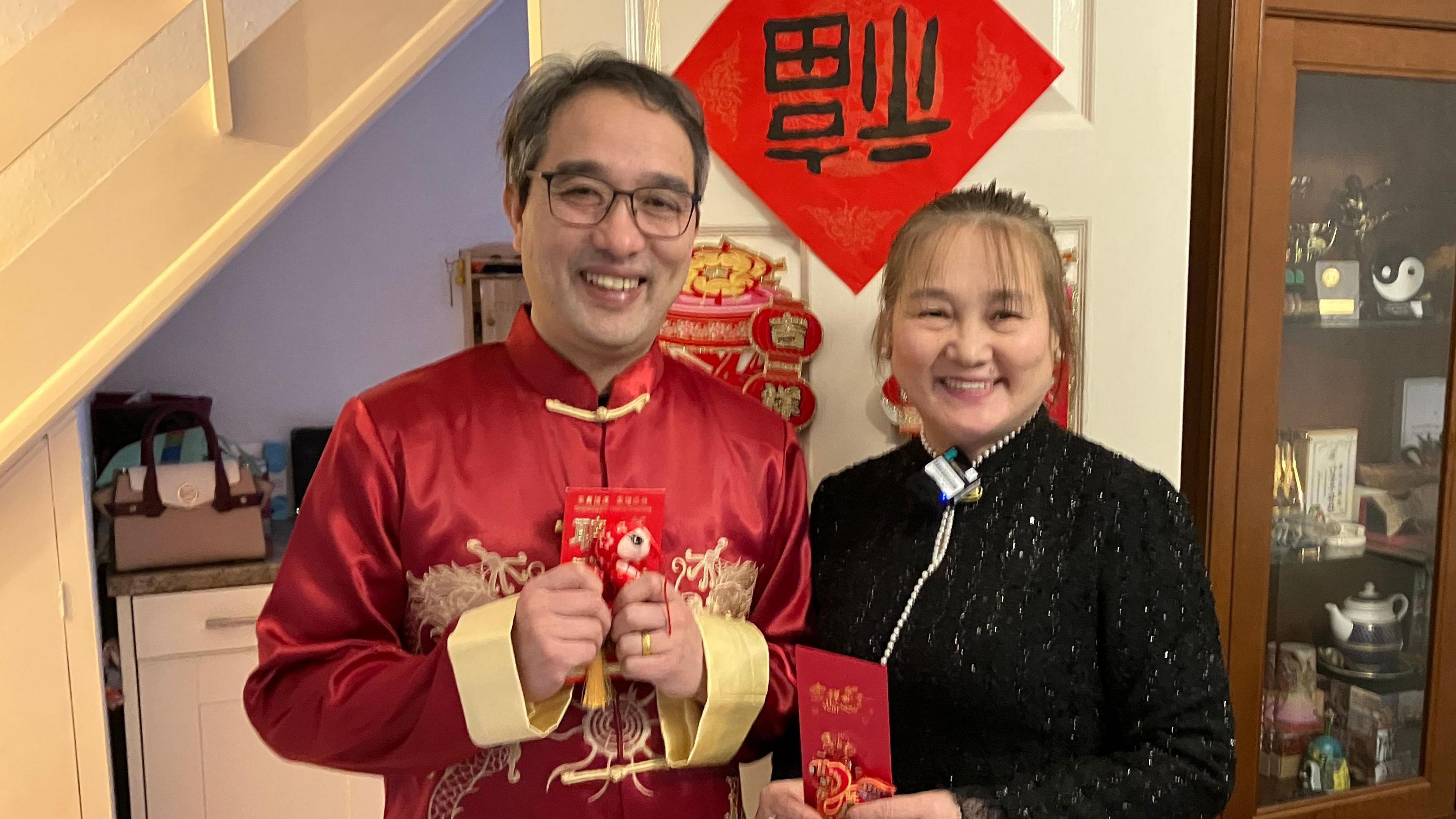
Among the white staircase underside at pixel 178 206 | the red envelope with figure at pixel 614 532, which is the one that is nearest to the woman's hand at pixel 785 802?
the red envelope with figure at pixel 614 532

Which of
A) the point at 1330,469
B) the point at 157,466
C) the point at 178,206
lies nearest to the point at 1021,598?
the point at 1330,469

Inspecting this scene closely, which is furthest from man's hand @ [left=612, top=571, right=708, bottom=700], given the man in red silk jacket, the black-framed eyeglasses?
the black-framed eyeglasses

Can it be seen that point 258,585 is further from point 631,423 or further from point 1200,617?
point 1200,617

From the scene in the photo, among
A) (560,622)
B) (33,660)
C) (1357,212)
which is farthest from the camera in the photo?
(33,660)

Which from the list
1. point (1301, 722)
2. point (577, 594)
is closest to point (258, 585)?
point (577, 594)

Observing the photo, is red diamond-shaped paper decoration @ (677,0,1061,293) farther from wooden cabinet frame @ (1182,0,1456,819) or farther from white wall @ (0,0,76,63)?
white wall @ (0,0,76,63)

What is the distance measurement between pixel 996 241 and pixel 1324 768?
1.43 m

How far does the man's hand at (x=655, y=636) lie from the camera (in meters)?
0.85

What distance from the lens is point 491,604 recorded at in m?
0.90

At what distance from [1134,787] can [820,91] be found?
36.7 inches

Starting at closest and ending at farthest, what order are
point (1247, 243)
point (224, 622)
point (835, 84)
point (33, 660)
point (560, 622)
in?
point (560, 622) → point (835, 84) → point (1247, 243) → point (33, 660) → point (224, 622)

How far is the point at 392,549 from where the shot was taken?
37.5 inches

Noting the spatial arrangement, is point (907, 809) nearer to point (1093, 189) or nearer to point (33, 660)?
point (1093, 189)

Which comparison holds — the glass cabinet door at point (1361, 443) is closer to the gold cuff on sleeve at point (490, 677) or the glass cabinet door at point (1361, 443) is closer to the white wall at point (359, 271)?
the gold cuff on sleeve at point (490, 677)
